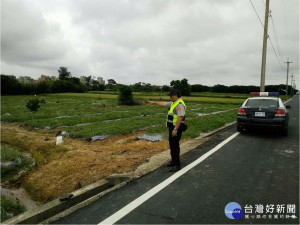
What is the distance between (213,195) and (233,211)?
0.45 m

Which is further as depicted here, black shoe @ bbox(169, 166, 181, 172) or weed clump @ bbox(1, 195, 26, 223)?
black shoe @ bbox(169, 166, 181, 172)

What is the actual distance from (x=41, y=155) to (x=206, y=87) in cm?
9375

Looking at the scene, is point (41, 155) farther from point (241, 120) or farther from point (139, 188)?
point (241, 120)

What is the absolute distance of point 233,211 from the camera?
291 centimetres

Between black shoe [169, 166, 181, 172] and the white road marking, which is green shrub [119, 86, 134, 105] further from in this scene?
black shoe [169, 166, 181, 172]

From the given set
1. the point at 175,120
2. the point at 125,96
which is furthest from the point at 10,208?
the point at 125,96

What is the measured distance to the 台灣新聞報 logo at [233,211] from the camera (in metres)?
2.81

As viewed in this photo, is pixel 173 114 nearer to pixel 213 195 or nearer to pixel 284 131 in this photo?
pixel 213 195

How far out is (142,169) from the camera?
445 cm

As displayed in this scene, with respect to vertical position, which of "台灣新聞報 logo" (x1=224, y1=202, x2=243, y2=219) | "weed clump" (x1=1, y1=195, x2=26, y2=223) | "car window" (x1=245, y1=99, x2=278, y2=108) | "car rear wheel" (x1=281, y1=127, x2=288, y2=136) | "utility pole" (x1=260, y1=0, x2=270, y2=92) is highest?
"utility pole" (x1=260, y1=0, x2=270, y2=92)

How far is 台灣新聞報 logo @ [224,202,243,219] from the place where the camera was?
2808 millimetres

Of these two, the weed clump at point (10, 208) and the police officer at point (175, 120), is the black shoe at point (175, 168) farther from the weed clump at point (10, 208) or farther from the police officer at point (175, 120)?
the weed clump at point (10, 208)

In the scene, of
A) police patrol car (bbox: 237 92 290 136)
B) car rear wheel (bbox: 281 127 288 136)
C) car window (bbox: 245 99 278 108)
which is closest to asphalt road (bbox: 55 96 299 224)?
police patrol car (bbox: 237 92 290 136)

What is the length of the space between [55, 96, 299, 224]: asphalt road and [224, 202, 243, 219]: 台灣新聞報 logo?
0.05 metres
